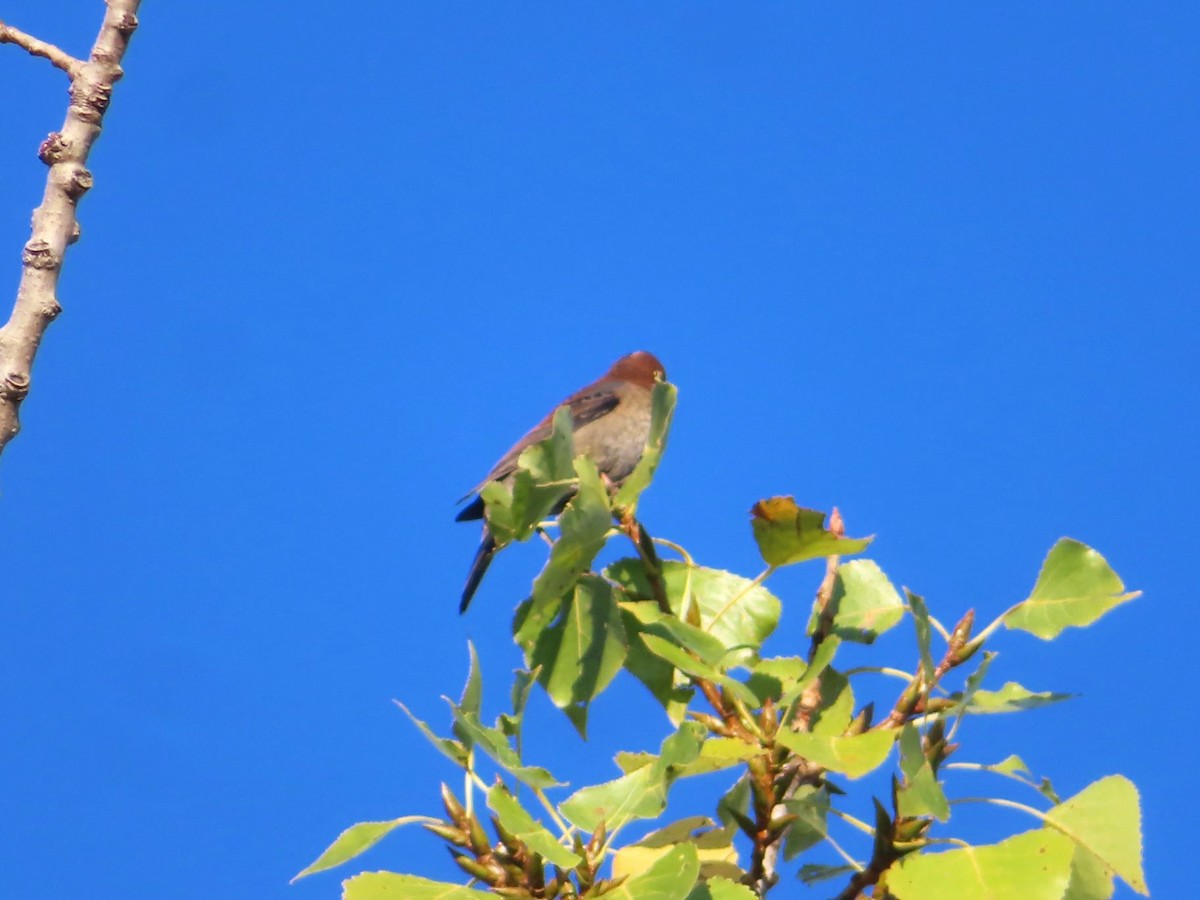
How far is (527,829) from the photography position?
2.29 metres

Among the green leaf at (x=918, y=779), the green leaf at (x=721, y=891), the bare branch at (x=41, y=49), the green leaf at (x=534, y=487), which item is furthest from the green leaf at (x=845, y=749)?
the bare branch at (x=41, y=49)

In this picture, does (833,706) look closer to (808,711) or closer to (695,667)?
(808,711)

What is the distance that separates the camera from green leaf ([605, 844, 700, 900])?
2174 millimetres

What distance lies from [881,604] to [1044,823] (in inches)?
20.8

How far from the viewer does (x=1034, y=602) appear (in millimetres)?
2561

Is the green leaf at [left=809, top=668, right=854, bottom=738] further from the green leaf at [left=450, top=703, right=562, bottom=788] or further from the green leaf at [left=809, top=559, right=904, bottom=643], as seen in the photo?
the green leaf at [left=450, top=703, right=562, bottom=788]

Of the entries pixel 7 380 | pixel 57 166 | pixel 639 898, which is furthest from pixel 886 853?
pixel 57 166

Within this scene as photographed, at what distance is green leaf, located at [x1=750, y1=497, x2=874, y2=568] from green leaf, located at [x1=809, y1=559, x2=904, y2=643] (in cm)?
15

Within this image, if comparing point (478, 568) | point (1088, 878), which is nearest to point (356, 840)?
point (1088, 878)

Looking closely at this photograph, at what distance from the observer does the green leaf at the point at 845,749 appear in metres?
2.20

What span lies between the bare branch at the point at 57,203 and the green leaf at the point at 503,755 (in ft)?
3.36

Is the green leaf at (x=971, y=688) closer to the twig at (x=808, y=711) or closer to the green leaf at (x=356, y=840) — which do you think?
the twig at (x=808, y=711)

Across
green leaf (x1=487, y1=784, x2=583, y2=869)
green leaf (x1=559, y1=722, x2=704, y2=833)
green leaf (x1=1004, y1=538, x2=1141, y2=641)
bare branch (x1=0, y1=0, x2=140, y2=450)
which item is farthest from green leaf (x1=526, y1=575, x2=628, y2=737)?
bare branch (x1=0, y1=0, x2=140, y2=450)

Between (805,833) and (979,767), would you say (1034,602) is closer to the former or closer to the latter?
(979,767)
